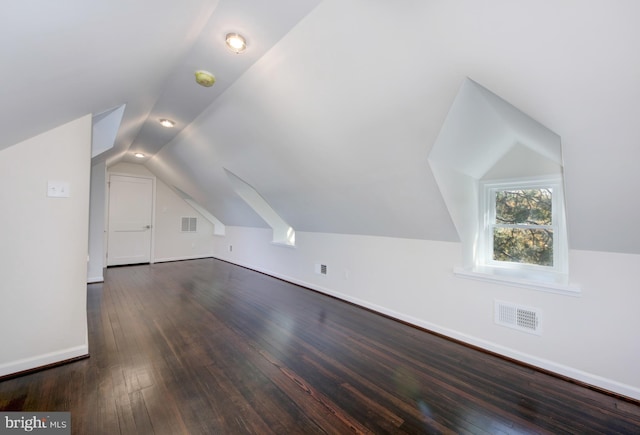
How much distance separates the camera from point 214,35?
1709 mm

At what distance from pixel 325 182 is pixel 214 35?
1737 mm

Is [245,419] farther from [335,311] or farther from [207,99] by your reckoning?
[207,99]

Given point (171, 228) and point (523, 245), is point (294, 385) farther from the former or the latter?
point (171, 228)

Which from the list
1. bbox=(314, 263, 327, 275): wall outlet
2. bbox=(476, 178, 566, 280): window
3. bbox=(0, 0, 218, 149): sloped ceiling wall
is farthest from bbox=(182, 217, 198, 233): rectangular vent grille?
bbox=(476, 178, 566, 280): window

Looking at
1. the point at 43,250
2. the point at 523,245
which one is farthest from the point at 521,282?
the point at 43,250

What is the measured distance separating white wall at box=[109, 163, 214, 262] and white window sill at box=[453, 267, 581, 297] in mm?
6391

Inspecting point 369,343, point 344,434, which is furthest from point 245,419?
point 369,343

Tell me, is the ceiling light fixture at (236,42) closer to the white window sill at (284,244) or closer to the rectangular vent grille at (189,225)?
the white window sill at (284,244)

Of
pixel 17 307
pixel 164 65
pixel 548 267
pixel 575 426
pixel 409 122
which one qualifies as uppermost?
pixel 164 65

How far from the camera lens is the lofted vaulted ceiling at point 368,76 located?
113 cm

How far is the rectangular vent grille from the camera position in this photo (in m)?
6.75

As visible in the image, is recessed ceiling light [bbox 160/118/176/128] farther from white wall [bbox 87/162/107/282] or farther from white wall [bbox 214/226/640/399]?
white wall [bbox 214/226/640/399]

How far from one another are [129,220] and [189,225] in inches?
51.8

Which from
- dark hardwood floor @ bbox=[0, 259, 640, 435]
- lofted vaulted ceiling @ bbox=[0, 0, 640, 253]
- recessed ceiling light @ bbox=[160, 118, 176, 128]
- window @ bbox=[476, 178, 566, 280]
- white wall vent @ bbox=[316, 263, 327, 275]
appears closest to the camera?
lofted vaulted ceiling @ bbox=[0, 0, 640, 253]
